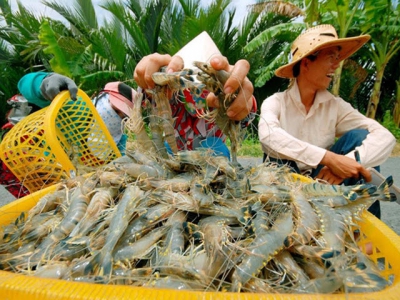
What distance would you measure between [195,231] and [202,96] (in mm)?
1117

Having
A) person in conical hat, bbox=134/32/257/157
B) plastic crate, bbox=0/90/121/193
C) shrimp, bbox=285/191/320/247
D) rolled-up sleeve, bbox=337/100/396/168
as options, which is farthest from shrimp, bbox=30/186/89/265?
rolled-up sleeve, bbox=337/100/396/168

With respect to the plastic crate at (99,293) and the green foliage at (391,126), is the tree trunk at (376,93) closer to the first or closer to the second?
the green foliage at (391,126)

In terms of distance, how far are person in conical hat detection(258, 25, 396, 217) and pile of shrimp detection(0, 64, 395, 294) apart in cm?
65

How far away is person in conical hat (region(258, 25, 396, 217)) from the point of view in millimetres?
2232

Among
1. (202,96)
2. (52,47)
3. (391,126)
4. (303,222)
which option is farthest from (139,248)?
(391,126)

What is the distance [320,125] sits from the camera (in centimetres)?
264

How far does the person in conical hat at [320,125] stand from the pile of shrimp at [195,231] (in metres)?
0.65

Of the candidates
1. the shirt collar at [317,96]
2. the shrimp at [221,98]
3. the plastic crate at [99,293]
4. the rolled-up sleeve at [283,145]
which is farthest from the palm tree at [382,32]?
the plastic crate at [99,293]

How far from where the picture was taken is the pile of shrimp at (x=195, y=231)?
1.04m

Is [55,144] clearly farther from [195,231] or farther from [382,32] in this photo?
[382,32]

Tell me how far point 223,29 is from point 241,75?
694 cm

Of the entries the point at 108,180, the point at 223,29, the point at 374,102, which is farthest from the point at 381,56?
the point at 108,180

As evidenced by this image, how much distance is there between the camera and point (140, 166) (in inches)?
62.6

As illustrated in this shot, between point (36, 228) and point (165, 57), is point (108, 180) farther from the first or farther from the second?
point (165, 57)
